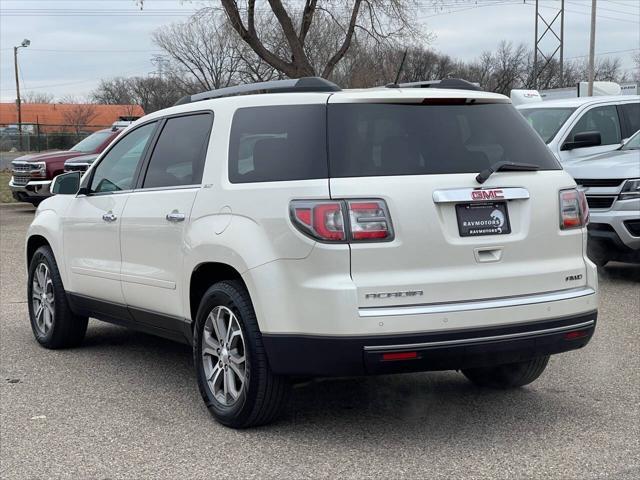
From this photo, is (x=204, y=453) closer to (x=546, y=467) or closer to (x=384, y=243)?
(x=384, y=243)

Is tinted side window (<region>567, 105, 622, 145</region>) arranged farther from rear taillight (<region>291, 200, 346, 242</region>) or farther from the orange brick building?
the orange brick building

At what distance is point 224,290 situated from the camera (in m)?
4.71

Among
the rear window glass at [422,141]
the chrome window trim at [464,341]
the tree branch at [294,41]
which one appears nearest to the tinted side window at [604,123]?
the rear window glass at [422,141]

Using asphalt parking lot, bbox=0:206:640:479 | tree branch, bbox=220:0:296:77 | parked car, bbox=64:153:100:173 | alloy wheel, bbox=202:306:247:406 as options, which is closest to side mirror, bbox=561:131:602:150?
asphalt parking lot, bbox=0:206:640:479

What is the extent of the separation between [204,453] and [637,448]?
7.17 ft

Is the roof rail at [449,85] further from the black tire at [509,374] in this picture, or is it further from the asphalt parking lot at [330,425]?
the asphalt parking lot at [330,425]

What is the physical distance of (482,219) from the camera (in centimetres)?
443

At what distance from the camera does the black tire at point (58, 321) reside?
21.9ft

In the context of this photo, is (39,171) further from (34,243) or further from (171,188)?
(171,188)

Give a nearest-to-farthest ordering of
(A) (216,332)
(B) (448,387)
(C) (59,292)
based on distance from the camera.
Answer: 1. (A) (216,332)
2. (B) (448,387)
3. (C) (59,292)

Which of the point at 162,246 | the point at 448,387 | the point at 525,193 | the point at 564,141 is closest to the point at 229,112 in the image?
the point at 162,246

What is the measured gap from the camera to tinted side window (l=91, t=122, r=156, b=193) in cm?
596

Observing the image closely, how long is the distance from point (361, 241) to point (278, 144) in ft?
2.49

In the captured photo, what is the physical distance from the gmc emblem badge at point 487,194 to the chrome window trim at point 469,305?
50 cm
